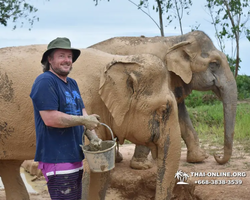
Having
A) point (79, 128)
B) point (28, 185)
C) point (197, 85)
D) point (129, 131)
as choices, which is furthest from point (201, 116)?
point (79, 128)

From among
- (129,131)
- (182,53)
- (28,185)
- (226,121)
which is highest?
(182,53)

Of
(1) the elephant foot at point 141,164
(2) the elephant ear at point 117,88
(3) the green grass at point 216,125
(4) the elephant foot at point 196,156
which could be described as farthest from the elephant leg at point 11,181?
A: (3) the green grass at point 216,125

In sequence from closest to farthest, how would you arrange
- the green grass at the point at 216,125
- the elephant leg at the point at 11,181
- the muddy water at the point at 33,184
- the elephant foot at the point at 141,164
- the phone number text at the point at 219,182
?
the elephant leg at the point at 11,181 < the phone number text at the point at 219,182 < the muddy water at the point at 33,184 < the elephant foot at the point at 141,164 < the green grass at the point at 216,125

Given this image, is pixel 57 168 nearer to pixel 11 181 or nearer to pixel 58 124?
pixel 58 124

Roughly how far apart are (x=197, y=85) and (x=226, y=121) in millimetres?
773

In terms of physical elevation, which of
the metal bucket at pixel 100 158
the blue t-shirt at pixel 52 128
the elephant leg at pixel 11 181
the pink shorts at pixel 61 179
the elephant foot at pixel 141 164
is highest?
the blue t-shirt at pixel 52 128

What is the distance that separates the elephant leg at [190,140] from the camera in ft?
22.1

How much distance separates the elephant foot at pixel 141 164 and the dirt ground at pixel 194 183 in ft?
0.27

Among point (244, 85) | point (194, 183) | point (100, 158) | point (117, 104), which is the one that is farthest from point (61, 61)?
point (244, 85)

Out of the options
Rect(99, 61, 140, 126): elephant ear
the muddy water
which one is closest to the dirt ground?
the muddy water

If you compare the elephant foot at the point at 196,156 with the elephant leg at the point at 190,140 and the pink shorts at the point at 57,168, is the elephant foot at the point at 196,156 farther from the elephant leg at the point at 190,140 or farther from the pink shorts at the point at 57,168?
the pink shorts at the point at 57,168

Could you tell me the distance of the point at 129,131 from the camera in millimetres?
3840

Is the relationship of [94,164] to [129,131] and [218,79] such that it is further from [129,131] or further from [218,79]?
[218,79]

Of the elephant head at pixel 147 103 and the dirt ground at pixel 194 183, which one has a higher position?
the elephant head at pixel 147 103
